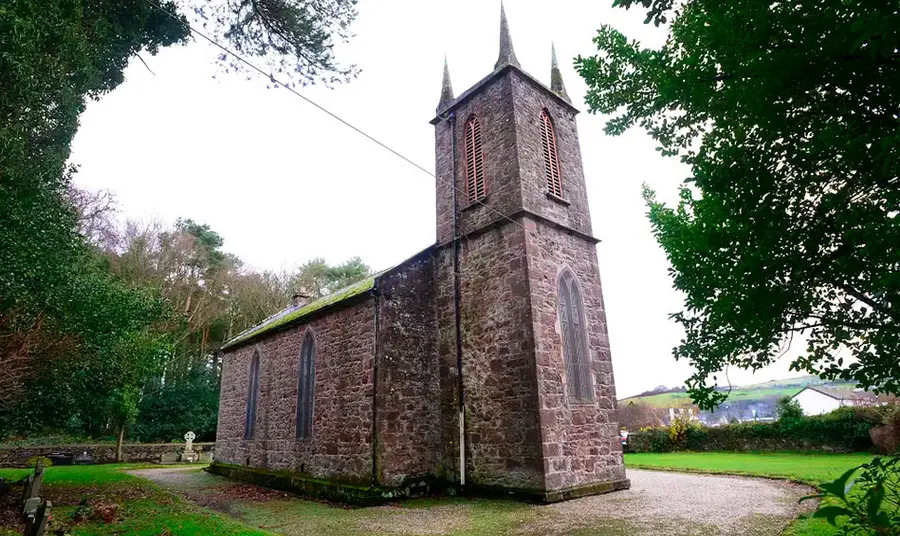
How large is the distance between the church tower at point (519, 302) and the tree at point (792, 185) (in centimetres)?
664

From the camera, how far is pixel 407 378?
1262cm

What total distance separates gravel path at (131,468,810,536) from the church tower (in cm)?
102

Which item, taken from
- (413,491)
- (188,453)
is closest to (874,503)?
(413,491)

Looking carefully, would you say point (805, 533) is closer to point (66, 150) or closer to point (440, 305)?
point (440, 305)

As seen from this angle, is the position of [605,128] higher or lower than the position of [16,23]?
lower

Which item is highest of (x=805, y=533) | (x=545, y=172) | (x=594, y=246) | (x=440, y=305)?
(x=545, y=172)

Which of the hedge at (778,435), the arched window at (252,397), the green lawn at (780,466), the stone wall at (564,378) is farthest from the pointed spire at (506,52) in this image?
the hedge at (778,435)

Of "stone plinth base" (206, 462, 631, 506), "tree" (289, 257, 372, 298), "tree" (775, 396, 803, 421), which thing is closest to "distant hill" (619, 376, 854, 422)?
"tree" (775, 396, 803, 421)

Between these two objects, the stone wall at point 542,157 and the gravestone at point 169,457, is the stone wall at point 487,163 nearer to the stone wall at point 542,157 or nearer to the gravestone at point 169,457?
the stone wall at point 542,157

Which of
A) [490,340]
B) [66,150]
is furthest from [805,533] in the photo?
[66,150]

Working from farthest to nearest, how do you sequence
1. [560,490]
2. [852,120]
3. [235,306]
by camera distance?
[235,306] → [560,490] → [852,120]

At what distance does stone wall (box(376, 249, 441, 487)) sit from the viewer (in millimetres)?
11781

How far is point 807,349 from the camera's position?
4176 millimetres

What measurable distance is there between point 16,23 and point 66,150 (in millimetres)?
2756
